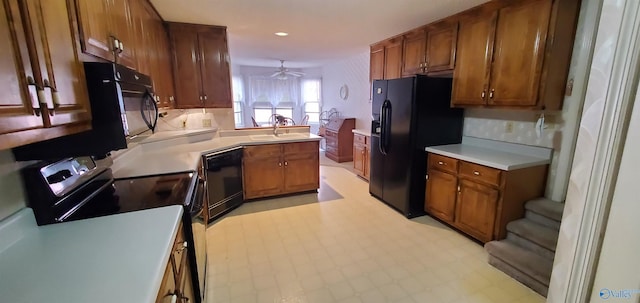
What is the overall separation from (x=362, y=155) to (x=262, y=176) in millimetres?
1911

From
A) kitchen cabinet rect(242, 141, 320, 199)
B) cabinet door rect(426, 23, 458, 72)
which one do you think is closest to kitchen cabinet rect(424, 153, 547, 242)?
cabinet door rect(426, 23, 458, 72)

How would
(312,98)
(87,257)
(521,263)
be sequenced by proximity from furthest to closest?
(312,98) < (521,263) < (87,257)

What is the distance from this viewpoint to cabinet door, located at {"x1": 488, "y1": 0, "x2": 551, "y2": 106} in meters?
2.10

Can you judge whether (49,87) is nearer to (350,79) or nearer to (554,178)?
(554,178)

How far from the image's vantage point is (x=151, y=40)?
8.14ft

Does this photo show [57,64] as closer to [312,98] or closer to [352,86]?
[352,86]

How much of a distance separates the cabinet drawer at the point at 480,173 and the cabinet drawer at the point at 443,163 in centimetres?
8

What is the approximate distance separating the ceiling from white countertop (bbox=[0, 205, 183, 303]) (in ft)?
7.05

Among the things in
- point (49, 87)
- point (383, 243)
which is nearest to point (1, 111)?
point (49, 87)

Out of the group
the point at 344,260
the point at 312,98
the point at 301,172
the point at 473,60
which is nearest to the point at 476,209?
the point at 344,260

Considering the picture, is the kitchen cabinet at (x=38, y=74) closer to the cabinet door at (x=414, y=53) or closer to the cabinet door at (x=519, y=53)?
the cabinet door at (x=519, y=53)

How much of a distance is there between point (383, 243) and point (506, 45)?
2157 mm

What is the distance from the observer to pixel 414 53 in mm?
3336

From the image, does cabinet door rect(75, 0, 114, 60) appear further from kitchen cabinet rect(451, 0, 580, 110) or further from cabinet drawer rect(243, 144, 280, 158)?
kitchen cabinet rect(451, 0, 580, 110)
